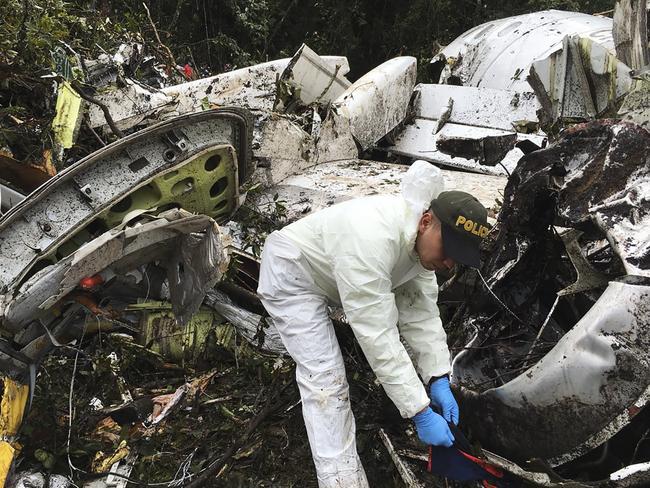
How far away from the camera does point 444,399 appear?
2680mm

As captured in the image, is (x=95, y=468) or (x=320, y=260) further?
(x=95, y=468)

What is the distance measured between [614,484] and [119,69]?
468 cm

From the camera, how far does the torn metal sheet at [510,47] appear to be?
5.92 metres

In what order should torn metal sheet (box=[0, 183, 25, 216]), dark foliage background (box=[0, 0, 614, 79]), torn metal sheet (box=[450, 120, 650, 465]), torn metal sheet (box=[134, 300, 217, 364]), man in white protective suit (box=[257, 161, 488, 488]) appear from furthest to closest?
dark foliage background (box=[0, 0, 614, 79])
torn metal sheet (box=[134, 300, 217, 364])
torn metal sheet (box=[0, 183, 25, 216])
man in white protective suit (box=[257, 161, 488, 488])
torn metal sheet (box=[450, 120, 650, 465])

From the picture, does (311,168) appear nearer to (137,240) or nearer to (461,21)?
(137,240)

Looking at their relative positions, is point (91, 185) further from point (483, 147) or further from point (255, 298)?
point (483, 147)

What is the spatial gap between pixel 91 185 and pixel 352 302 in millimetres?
1479

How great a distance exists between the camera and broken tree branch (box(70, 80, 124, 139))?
4.11 meters

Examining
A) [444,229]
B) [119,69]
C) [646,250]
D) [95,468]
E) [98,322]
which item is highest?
[119,69]

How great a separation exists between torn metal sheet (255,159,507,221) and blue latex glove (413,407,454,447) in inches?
75.4

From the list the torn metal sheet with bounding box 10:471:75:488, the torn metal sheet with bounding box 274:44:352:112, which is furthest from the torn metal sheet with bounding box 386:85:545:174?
the torn metal sheet with bounding box 10:471:75:488

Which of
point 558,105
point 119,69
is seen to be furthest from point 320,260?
point 119,69

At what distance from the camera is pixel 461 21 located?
36.6 ft

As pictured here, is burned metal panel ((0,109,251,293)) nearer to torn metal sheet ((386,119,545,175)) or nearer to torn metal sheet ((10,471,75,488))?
torn metal sheet ((10,471,75,488))
